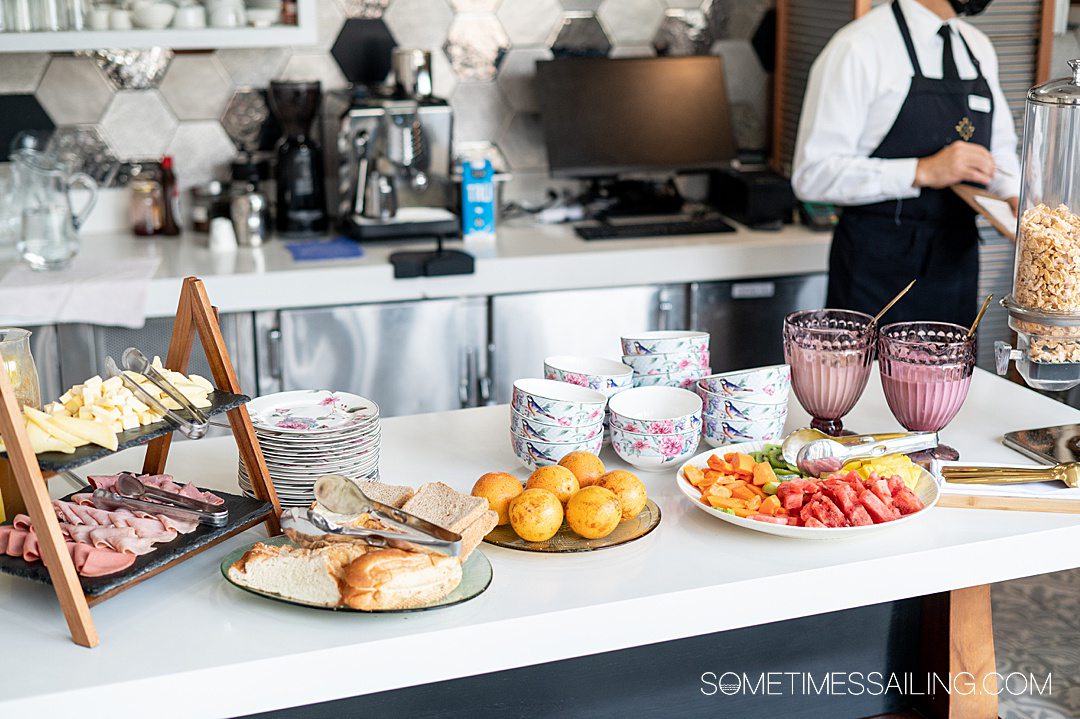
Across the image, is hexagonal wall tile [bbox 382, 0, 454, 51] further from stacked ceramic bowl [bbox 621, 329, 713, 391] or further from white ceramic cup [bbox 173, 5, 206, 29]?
stacked ceramic bowl [bbox 621, 329, 713, 391]

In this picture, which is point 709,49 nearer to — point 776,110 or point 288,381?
point 776,110

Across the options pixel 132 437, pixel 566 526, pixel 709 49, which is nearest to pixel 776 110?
pixel 709 49

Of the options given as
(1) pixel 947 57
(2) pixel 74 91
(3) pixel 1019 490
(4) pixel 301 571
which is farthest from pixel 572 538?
(2) pixel 74 91

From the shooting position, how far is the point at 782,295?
3.65 m

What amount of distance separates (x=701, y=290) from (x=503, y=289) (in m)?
0.62

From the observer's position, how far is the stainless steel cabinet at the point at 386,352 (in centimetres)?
331

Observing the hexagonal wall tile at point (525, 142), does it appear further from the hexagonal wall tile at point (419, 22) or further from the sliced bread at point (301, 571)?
the sliced bread at point (301, 571)

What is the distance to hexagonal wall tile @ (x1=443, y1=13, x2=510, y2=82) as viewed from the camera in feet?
12.9

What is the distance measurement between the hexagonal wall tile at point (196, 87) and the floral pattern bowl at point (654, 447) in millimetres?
2559

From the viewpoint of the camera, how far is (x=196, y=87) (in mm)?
3789

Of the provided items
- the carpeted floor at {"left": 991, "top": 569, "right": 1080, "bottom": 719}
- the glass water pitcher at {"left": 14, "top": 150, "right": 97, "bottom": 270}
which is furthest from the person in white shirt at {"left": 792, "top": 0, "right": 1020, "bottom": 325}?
the glass water pitcher at {"left": 14, "top": 150, "right": 97, "bottom": 270}

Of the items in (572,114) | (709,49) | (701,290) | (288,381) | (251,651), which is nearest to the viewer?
(251,651)

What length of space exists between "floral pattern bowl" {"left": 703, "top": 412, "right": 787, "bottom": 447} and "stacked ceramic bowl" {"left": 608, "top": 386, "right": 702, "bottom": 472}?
5 centimetres

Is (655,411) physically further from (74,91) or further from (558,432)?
(74,91)
